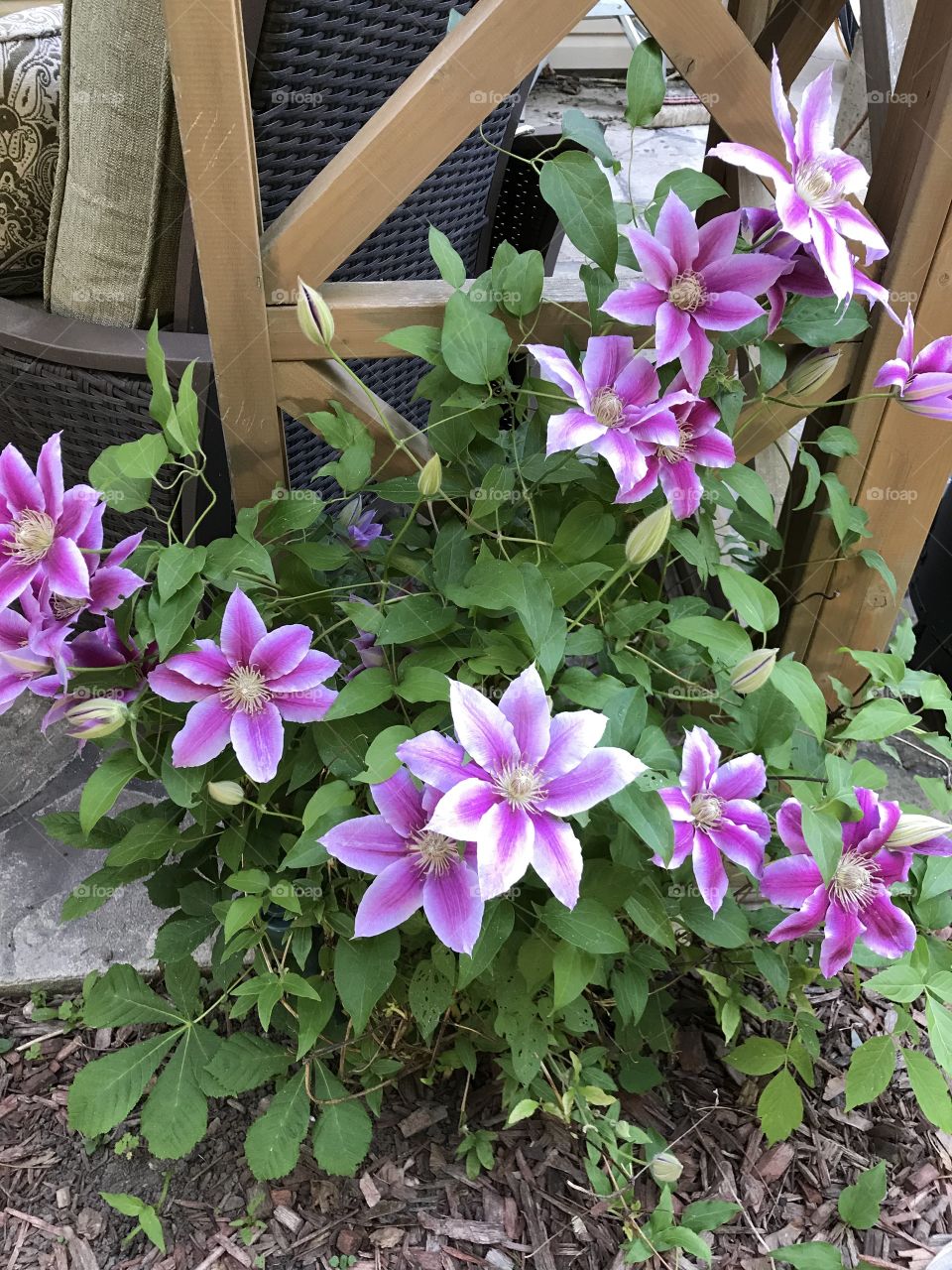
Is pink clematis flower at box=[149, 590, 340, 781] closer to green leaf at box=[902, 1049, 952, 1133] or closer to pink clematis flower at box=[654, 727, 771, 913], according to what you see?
pink clematis flower at box=[654, 727, 771, 913]

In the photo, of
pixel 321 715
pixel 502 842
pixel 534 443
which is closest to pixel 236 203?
pixel 534 443

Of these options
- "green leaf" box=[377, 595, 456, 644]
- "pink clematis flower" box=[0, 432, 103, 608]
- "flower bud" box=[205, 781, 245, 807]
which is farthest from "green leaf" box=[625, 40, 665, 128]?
"flower bud" box=[205, 781, 245, 807]

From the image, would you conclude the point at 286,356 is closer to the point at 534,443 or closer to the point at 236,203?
the point at 236,203

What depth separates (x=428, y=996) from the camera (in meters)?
0.89

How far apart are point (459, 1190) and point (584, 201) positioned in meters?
1.05

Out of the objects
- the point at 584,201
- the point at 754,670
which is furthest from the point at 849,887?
the point at 584,201

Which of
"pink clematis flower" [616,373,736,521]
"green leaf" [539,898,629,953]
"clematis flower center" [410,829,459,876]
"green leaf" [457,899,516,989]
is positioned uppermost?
"pink clematis flower" [616,373,736,521]

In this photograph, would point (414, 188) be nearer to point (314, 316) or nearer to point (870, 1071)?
point (314, 316)

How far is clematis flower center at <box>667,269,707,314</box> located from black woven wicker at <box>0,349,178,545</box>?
69 cm

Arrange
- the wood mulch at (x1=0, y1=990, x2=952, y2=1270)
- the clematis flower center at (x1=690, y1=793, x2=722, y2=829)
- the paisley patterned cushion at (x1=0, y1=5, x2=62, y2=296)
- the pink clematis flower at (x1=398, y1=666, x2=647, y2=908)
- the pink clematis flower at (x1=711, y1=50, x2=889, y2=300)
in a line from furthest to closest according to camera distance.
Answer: the paisley patterned cushion at (x1=0, y1=5, x2=62, y2=296) → the wood mulch at (x1=0, y1=990, x2=952, y2=1270) → the clematis flower center at (x1=690, y1=793, x2=722, y2=829) → the pink clematis flower at (x1=711, y1=50, x2=889, y2=300) → the pink clematis flower at (x1=398, y1=666, x2=647, y2=908)

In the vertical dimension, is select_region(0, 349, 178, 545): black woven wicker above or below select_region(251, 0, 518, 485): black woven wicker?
below

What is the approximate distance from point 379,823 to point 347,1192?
0.61 metres

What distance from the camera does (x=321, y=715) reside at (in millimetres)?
774

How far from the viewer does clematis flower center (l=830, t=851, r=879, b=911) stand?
841 millimetres
